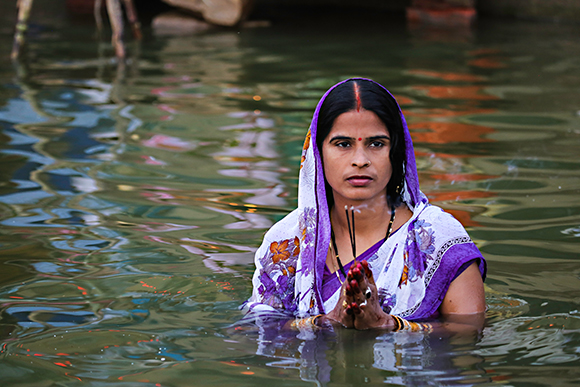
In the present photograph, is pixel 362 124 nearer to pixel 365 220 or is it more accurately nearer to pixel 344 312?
Result: pixel 365 220

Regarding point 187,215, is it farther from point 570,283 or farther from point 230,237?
point 570,283

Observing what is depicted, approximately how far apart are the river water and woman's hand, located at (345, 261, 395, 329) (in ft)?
0.43

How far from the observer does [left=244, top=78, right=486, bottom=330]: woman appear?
282cm

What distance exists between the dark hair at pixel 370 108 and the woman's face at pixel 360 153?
0.02 metres

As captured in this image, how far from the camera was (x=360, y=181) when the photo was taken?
9.23 ft

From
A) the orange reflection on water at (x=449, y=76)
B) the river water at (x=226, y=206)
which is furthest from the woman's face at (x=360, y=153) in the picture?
the orange reflection on water at (x=449, y=76)

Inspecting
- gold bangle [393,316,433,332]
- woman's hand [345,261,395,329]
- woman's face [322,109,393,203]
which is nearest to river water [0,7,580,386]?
gold bangle [393,316,433,332]

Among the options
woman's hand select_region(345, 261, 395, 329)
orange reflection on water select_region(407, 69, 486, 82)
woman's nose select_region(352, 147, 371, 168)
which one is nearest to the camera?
woman's hand select_region(345, 261, 395, 329)

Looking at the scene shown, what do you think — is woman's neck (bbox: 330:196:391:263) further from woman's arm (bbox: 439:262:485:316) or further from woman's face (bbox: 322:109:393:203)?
woman's arm (bbox: 439:262:485:316)

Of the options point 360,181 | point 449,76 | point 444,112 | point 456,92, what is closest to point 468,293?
point 360,181

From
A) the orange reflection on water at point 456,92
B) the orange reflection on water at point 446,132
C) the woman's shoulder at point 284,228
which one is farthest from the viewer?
the orange reflection on water at point 456,92

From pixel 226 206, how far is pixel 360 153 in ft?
7.67

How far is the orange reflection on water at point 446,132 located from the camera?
21.1 ft

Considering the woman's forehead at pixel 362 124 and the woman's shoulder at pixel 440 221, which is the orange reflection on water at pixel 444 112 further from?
the woman's forehead at pixel 362 124
